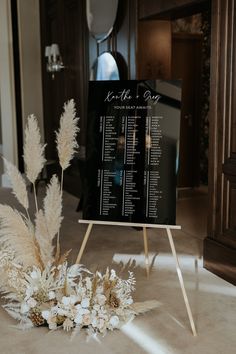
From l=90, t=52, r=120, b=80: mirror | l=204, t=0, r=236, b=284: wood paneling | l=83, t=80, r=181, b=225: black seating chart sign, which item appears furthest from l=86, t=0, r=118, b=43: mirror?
l=83, t=80, r=181, b=225: black seating chart sign

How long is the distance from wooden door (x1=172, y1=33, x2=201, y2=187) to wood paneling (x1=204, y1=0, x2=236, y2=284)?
3.14 m

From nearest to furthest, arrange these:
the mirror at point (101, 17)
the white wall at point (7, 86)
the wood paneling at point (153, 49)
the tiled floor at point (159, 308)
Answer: the tiled floor at point (159, 308)
the wood paneling at point (153, 49)
the mirror at point (101, 17)
the white wall at point (7, 86)

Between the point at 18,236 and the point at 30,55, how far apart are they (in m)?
5.36

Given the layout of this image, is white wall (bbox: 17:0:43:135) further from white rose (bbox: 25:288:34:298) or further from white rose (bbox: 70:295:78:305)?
white rose (bbox: 70:295:78:305)

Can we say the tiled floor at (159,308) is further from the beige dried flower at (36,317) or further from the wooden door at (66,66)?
the wooden door at (66,66)


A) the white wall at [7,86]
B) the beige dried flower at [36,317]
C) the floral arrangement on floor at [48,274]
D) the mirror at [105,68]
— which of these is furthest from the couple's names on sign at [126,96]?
the white wall at [7,86]

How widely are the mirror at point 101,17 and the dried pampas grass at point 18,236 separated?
3.09 metres

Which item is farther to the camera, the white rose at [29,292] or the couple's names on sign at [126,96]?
the couple's names on sign at [126,96]

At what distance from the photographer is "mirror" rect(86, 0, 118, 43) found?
16.8 ft

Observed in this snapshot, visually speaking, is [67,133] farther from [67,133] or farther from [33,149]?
[33,149]

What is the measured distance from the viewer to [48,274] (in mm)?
2877

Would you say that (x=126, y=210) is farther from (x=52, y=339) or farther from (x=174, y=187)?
(x=52, y=339)

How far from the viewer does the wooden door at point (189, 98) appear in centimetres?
673

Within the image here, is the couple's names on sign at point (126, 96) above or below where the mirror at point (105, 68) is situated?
below
